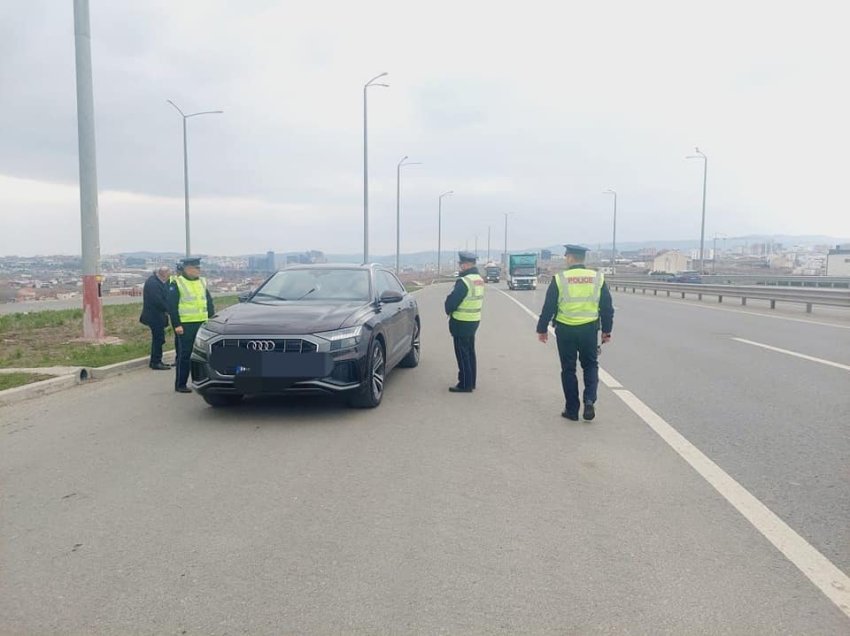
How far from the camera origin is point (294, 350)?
657cm

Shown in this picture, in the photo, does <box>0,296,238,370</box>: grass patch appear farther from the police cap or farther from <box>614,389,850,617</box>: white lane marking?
<box>614,389,850,617</box>: white lane marking

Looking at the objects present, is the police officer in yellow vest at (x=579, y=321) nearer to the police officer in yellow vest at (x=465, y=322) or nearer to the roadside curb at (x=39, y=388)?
the police officer in yellow vest at (x=465, y=322)

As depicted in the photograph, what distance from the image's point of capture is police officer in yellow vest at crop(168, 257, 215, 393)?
328 inches

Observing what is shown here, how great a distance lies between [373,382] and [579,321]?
7.27 feet

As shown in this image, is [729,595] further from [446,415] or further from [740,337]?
[740,337]

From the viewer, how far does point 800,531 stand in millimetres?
3967

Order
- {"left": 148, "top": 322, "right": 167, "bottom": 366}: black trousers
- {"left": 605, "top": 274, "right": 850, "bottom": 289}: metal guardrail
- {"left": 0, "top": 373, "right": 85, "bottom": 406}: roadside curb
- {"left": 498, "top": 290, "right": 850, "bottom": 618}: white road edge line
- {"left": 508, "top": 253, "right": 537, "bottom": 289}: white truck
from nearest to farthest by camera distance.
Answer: {"left": 498, "top": 290, "right": 850, "bottom": 618}: white road edge line → {"left": 0, "top": 373, "right": 85, "bottom": 406}: roadside curb → {"left": 148, "top": 322, "right": 167, "bottom": 366}: black trousers → {"left": 605, "top": 274, "right": 850, "bottom": 289}: metal guardrail → {"left": 508, "top": 253, "right": 537, "bottom": 289}: white truck

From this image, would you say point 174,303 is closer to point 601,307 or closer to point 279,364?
point 279,364

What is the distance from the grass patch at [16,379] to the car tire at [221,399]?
106 inches

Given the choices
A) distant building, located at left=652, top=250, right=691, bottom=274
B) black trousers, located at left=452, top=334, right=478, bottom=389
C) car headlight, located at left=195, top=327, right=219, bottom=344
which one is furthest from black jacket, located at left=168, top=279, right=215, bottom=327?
distant building, located at left=652, top=250, right=691, bottom=274

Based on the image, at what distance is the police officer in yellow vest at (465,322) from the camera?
826 centimetres

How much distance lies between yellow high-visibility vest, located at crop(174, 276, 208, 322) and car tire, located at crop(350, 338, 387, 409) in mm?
2452

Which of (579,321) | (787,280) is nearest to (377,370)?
(579,321)

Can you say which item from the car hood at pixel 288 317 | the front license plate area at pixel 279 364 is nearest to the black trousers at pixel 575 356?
the car hood at pixel 288 317
